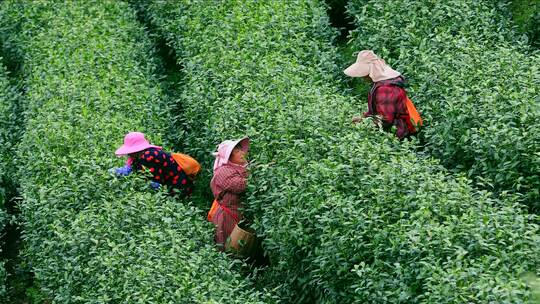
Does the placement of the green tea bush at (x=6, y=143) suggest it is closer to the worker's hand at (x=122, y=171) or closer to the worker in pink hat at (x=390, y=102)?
the worker's hand at (x=122, y=171)

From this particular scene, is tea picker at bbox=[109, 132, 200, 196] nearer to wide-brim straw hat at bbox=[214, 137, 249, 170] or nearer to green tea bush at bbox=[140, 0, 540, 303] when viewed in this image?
green tea bush at bbox=[140, 0, 540, 303]

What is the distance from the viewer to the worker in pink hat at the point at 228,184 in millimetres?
9773

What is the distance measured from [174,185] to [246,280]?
1.80 metres

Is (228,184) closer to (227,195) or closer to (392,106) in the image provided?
(227,195)

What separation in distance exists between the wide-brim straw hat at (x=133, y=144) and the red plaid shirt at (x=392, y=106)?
2013 mm

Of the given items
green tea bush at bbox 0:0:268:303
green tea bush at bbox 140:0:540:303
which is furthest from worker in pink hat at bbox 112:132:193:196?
green tea bush at bbox 140:0:540:303

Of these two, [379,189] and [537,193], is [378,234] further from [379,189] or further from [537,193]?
[537,193]

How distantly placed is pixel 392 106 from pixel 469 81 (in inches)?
28.5

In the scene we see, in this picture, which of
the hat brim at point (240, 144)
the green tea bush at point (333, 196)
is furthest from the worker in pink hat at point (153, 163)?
the hat brim at point (240, 144)

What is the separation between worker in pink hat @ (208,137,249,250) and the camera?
32.1 feet

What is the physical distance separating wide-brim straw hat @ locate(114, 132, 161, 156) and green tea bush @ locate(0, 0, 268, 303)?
0.22 m

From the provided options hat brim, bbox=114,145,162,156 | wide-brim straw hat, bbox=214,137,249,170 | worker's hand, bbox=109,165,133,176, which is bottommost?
worker's hand, bbox=109,165,133,176

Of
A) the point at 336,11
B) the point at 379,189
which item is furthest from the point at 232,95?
the point at 336,11

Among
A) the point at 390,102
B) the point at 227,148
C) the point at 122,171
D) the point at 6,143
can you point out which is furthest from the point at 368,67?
the point at 6,143
